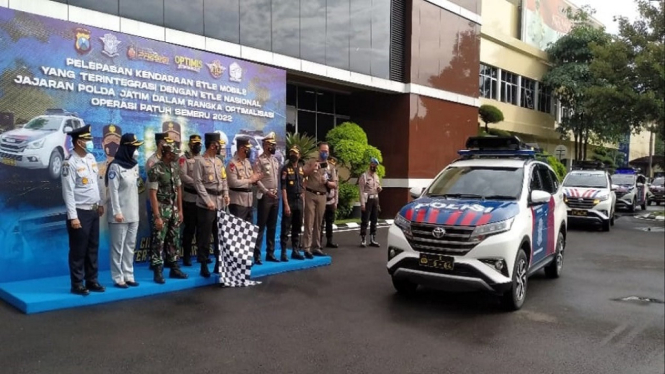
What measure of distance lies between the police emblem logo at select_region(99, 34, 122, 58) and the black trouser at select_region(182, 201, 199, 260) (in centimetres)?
239

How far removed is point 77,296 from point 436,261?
13.6 ft

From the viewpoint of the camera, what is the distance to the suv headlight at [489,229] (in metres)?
5.87

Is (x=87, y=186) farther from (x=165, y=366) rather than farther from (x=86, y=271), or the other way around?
(x=165, y=366)

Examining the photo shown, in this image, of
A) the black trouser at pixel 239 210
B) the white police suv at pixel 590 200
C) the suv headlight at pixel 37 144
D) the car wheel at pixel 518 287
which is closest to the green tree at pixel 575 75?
the white police suv at pixel 590 200

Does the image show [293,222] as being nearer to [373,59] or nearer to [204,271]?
[204,271]

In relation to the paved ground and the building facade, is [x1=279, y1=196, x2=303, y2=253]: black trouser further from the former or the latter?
the building facade

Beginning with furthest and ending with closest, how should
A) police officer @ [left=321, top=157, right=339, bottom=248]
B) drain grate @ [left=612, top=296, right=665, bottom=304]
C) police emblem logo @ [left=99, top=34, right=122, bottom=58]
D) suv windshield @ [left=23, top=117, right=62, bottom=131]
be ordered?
police officer @ [left=321, top=157, right=339, bottom=248], police emblem logo @ [left=99, top=34, right=122, bottom=58], drain grate @ [left=612, top=296, right=665, bottom=304], suv windshield @ [left=23, top=117, right=62, bottom=131]

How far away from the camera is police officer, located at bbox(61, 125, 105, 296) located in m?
5.86

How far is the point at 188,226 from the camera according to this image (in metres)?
7.78

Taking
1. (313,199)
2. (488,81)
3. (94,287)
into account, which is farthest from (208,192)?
(488,81)

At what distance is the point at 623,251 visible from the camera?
11539 mm

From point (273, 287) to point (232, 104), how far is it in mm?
3617

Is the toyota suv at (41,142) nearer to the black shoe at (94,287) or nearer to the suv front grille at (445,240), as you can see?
the black shoe at (94,287)

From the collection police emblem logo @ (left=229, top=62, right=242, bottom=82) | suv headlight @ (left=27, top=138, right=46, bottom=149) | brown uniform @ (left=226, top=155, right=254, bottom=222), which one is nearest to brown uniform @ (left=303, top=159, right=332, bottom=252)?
brown uniform @ (left=226, top=155, right=254, bottom=222)
